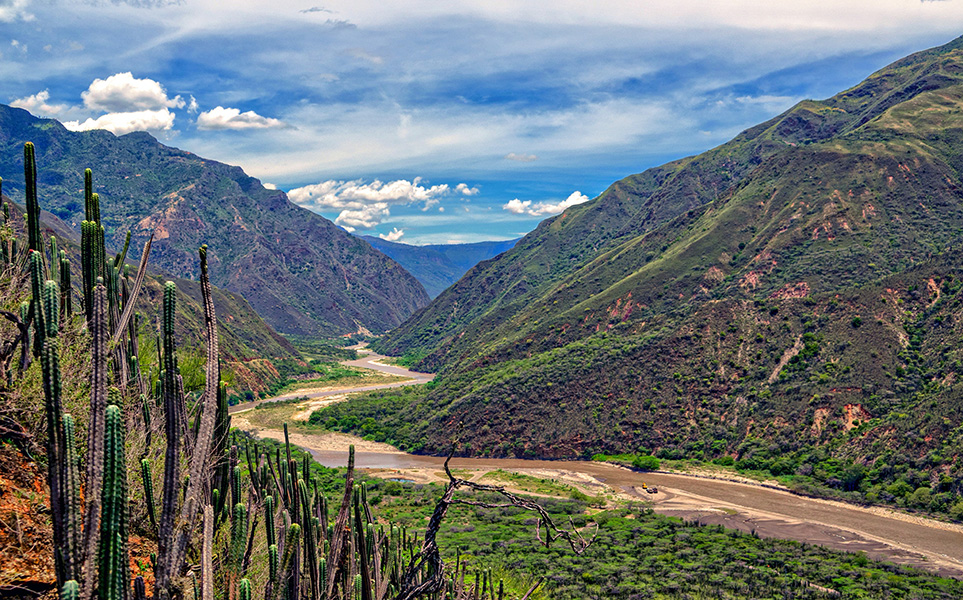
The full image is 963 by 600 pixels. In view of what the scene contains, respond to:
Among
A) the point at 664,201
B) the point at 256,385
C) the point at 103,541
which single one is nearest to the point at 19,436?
the point at 103,541

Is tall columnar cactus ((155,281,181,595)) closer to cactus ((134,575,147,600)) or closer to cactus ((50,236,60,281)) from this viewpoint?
cactus ((134,575,147,600))

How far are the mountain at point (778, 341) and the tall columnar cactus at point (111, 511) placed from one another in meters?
45.9

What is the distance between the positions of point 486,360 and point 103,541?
261 ft

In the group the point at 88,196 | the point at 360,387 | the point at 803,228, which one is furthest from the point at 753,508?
the point at 360,387

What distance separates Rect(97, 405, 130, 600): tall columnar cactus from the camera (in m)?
3.80

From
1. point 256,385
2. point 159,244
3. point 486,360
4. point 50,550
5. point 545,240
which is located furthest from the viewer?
point 159,244

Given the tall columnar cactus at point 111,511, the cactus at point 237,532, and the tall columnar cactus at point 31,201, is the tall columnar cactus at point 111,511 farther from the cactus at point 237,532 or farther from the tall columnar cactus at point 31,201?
the tall columnar cactus at point 31,201

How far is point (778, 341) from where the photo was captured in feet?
189

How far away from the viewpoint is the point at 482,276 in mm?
172250

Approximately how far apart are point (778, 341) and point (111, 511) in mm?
62444

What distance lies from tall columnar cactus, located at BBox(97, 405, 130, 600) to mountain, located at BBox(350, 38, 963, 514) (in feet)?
151

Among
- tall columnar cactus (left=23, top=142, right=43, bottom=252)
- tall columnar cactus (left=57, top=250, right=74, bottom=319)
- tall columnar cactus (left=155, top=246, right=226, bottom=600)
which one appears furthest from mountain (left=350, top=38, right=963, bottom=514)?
tall columnar cactus (left=23, top=142, right=43, bottom=252)

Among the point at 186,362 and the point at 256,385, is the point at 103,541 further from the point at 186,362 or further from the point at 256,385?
the point at 256,385

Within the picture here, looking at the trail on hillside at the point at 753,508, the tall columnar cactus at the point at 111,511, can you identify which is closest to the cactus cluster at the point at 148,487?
the tall columnar cactus at the point at 111,511
